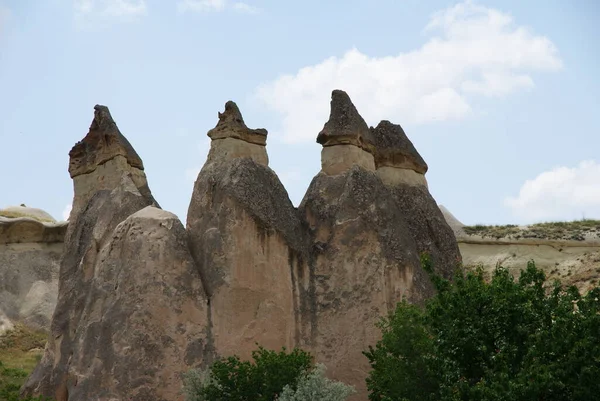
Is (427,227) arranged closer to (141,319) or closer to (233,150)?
(233,150)

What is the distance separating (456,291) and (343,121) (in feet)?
21.1

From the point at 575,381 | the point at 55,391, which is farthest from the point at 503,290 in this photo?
Result: the point at 55,391

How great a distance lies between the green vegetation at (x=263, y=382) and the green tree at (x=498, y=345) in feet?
3.81

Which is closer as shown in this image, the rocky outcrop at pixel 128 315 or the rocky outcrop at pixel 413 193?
the rocky outcrop at pixel 128 315

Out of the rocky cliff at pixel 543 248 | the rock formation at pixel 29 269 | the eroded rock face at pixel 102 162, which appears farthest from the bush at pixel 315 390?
the rocky cliff at pixel 543 248

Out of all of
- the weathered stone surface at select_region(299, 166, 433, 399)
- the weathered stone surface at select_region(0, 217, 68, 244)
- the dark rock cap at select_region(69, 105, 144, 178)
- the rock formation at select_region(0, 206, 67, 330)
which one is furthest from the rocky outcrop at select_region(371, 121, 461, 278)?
the weathered stone surface at select_region(0, 217, 68, 244)

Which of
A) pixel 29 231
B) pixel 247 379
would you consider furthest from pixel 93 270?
pixel 29 231

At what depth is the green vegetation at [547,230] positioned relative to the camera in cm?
3762

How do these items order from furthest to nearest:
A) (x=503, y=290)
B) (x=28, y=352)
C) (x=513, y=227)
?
1. (x=513, y=227)
2. (x=28, y=352)
3. (x=503, y=290)

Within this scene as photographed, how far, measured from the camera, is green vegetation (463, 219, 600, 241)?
123 feet

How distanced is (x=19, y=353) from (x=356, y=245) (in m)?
15.4

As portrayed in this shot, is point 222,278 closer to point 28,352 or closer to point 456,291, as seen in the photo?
point 456,291

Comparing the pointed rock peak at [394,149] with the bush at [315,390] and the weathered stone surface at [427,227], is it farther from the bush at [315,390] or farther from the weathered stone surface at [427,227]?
the bush at [315,390]

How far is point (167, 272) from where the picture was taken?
18859 millimetres
